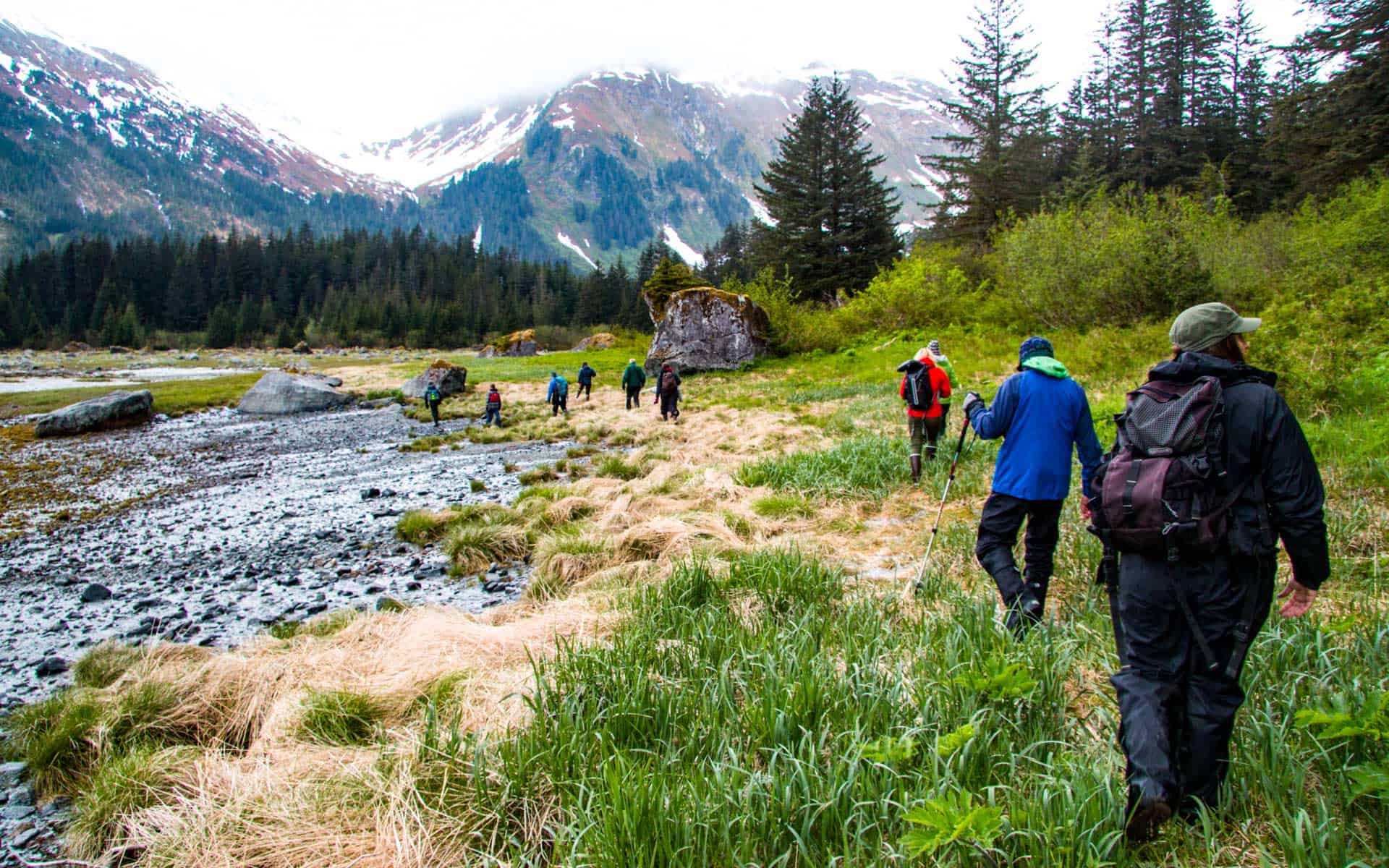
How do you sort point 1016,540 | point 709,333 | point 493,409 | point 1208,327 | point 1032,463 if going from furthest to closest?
point 709,333 → point 493,409 → point 1016,540 → point 1032,463 → point 1208,327

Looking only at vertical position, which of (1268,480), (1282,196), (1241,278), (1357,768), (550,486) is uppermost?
(1282,196)

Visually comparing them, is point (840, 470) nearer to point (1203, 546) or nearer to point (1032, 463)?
point (1032, 463)

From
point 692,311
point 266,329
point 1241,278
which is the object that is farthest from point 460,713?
point 266,329

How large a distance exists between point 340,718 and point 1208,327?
15.8 feet

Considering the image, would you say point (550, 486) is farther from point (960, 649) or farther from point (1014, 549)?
point (960, 649)

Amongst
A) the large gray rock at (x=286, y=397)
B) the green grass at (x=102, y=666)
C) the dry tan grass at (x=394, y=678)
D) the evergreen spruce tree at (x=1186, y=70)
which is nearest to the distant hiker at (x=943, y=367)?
the dry tan grass at (x=394, y=678)

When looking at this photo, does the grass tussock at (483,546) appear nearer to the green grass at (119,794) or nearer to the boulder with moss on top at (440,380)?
the green grass at (119,794)

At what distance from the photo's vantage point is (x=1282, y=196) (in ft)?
103

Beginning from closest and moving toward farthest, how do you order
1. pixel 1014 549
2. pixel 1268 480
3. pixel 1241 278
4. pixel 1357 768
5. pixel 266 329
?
1. pixel 1357 768
2. pixel 1268 480
3. pixel 1014 549
4. pixel 1241 278
5. pixel 266 329

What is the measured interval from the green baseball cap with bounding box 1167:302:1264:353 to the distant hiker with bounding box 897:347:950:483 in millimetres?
5766

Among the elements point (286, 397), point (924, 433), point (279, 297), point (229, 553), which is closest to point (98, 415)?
point (286, 397)

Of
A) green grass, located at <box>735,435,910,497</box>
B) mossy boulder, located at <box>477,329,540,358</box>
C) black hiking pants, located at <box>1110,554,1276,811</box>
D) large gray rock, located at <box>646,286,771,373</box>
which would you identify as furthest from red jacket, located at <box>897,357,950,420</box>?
mossy boulder, located at <box>477,329,540,358</box>

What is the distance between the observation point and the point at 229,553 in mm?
8609

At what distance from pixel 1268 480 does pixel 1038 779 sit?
1407 millimetres
